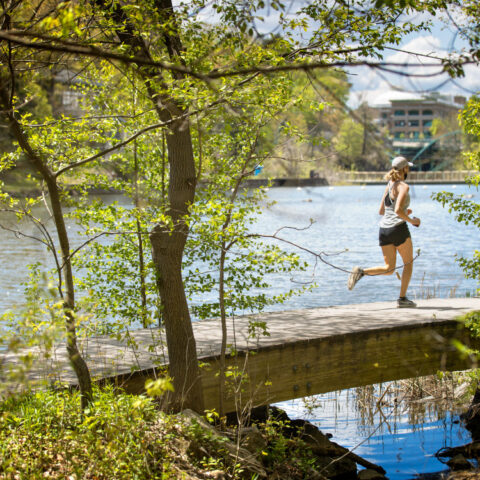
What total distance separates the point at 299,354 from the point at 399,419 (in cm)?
225

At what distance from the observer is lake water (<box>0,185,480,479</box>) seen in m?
7.32

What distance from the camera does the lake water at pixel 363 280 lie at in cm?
732

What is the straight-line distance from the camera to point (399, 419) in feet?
25.6

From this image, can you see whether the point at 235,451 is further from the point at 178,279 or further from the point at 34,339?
the point at 34,339

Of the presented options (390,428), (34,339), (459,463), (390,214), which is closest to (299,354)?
(459,463)

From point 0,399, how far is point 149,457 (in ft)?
4.33

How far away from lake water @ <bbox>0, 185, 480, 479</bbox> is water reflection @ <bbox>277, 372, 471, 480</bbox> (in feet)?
0.04

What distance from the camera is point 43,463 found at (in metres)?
3.99

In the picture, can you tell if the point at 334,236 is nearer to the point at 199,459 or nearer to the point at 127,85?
the point at 127,85

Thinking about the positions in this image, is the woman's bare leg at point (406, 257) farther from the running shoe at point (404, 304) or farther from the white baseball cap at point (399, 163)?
the white baseball cap at point (399, 163)

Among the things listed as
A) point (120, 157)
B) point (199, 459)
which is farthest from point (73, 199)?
point (199, 459)

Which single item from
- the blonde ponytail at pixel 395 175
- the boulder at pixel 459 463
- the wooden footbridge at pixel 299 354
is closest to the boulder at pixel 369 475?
the boulder at pixel 459 463

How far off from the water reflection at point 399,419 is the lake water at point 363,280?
A: 1 cm

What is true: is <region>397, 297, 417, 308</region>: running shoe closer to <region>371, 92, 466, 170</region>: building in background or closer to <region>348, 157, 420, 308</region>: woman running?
<region>348, 157, 420, 308</region>: woman running
